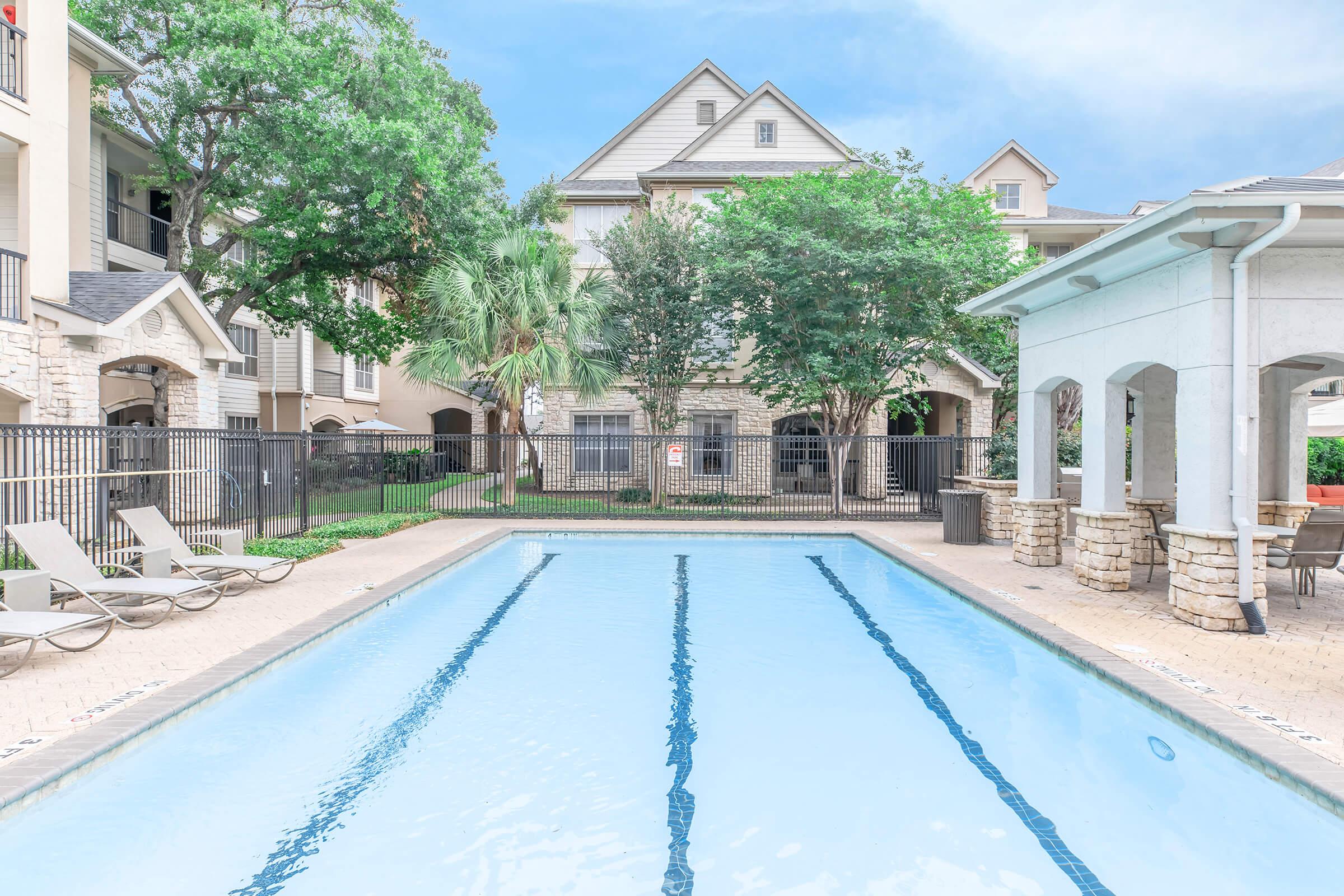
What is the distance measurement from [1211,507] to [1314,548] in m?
2.07

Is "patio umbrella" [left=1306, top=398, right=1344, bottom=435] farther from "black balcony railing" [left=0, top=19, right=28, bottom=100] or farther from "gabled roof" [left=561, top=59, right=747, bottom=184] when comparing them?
"black balcony railing" [left=0, top=19, right=28, bottom=100]

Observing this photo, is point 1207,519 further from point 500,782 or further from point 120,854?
point 120,854

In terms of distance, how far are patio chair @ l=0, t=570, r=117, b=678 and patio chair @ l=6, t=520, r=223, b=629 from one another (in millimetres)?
265

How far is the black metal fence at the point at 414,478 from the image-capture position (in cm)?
934

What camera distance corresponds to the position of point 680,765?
445 centimetres

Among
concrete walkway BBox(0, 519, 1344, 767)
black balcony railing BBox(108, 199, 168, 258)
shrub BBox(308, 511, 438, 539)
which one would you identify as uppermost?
black balcony railing BBox(108, 199, 168, 258)

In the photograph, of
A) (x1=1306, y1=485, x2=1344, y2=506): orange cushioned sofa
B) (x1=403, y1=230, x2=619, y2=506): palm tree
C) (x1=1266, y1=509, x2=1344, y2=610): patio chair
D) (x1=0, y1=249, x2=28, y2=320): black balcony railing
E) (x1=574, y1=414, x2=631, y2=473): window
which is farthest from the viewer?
(x1=574, y1=414, x2=631, y2=473): window

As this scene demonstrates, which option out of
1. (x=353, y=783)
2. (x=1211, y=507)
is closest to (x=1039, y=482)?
(x=1211, y=507)

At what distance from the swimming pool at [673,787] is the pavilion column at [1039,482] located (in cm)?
393

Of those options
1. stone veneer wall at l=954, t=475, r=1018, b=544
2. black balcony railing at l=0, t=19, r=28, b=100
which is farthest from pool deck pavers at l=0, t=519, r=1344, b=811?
black balcony railing at l=0, t=19, r=28, b=100

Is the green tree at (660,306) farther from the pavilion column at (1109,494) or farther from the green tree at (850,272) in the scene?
the pavilion column at (1109,494)

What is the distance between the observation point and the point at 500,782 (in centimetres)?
413

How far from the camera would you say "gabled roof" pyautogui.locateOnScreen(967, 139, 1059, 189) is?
27.8 m

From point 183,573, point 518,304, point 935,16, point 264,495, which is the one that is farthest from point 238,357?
point 935,16
